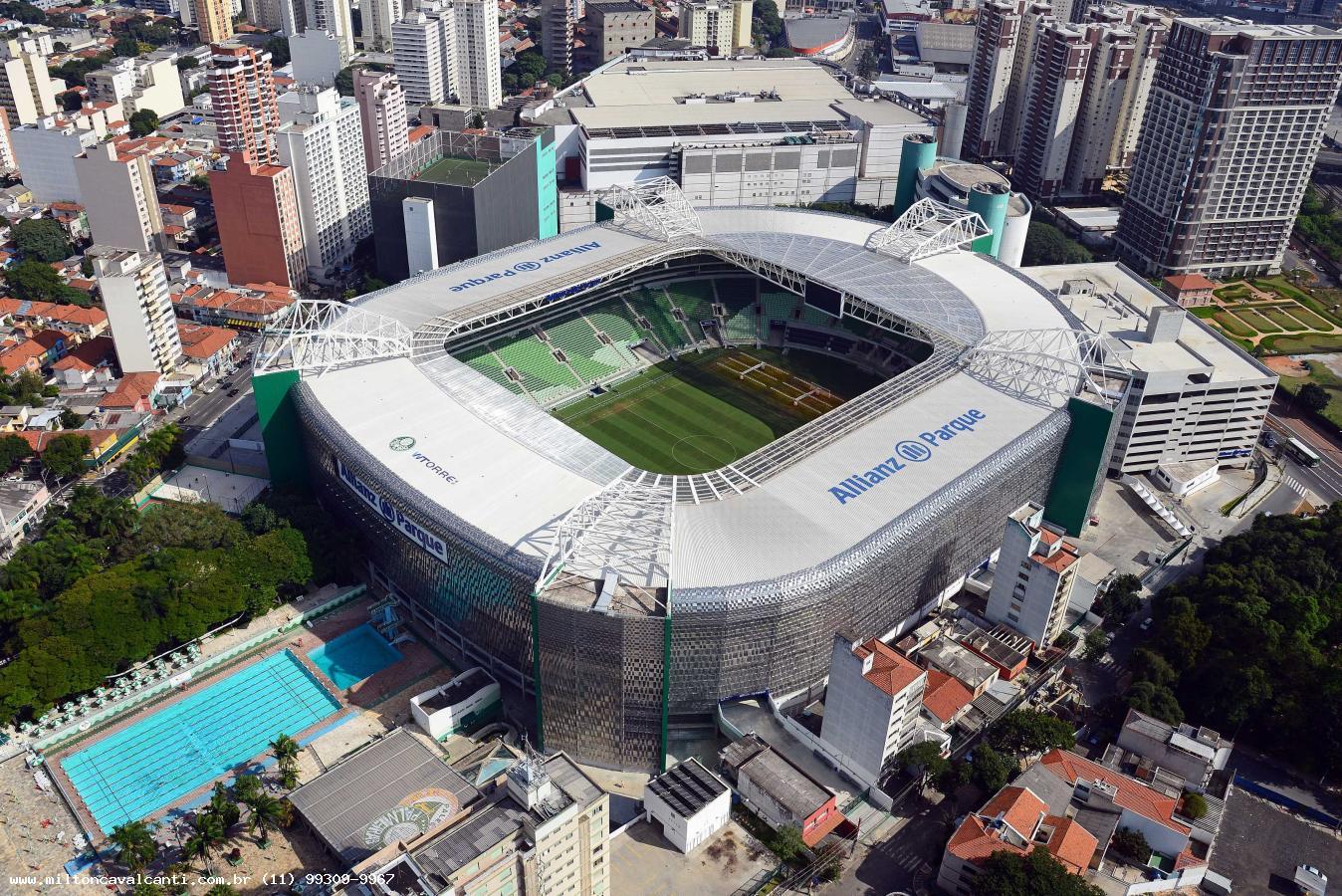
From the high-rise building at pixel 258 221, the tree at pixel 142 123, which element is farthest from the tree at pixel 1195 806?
the tree at pixel 142 123

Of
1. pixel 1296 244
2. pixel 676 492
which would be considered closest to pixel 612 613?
pixel 676 492

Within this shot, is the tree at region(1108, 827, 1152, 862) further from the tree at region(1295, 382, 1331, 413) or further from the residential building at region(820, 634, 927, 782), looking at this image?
the tree at region(1295, 382, 1331, 413)

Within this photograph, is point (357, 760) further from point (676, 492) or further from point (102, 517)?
point (102, 517)

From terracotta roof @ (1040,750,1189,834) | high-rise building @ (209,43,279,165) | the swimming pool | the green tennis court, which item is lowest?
the swimming pool

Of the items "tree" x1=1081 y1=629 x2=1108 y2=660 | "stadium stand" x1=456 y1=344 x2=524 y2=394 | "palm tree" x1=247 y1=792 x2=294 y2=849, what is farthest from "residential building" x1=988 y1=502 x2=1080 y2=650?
"palm tree" x1=247 y1=792 x2=294 y2=849

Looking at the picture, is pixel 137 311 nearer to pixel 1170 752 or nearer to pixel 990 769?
pixel 990 769

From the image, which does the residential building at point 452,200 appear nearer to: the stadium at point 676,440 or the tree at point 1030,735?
the stadium at point 676,440
